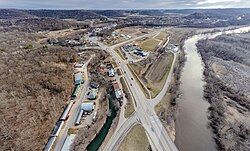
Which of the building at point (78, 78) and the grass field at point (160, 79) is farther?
the building at point (78, 78)

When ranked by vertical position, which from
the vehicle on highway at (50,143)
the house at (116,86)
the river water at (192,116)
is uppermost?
the house at (116,86)

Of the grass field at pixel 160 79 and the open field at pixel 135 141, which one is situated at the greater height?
the grass field at pixel 160 79

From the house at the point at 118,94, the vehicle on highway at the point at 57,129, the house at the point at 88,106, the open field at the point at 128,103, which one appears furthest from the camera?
the house at the point at 118,94

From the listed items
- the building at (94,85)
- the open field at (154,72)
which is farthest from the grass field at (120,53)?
the building at (94,85)

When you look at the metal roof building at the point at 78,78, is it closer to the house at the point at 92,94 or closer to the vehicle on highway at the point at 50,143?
the house at the point at 92,94

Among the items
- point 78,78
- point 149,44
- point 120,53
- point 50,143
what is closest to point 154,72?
point 120,53

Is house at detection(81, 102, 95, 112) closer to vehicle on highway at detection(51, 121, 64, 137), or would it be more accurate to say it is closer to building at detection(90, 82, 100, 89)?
vehicle on highway at detection(51, 121, 64, 137)

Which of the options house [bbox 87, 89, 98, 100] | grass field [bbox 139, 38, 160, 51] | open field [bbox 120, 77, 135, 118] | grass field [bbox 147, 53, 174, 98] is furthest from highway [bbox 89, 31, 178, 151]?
grass field [bbox 139, 38, 160, 51]

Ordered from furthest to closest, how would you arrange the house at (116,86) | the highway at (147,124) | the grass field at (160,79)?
the house at (116,86)
the grass field at (160,79)
the highway at (147,124)
